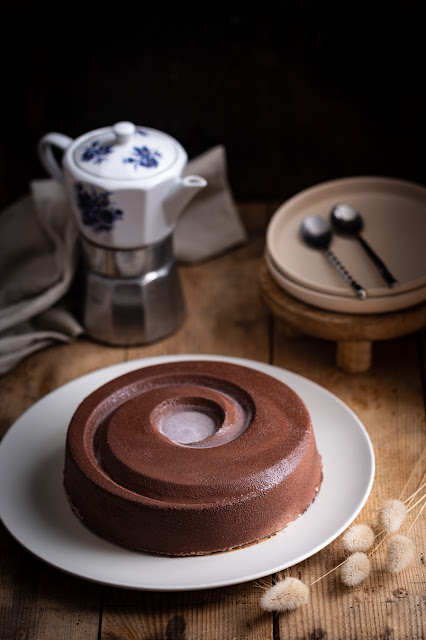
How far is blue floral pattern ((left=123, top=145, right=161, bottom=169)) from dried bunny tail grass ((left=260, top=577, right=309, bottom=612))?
0.63m

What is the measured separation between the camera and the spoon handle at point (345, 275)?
1.22 metres

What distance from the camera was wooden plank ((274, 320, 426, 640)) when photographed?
0.93 metres

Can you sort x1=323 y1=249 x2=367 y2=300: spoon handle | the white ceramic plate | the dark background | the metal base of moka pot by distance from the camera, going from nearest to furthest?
the white ceramic plate, x1=323 y1=249 x2=367 y2=300: spoon handle, the metal base of moka pot, the dark background

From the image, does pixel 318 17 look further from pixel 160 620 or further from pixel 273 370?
pixel 160 620

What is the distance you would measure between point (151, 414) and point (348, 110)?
0.89 metres

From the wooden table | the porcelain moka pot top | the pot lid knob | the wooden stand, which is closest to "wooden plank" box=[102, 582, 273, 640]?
the wooden table

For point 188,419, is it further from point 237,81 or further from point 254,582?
point 237,81

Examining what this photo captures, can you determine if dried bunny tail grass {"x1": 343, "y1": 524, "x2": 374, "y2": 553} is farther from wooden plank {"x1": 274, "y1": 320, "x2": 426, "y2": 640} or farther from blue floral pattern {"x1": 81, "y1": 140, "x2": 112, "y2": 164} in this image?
blue floral pattern {"x1": 81, "y1": 140, "x2": 112, "y2": 164}

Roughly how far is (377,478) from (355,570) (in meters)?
0.19

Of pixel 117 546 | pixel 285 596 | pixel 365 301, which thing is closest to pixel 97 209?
pixel 365 301

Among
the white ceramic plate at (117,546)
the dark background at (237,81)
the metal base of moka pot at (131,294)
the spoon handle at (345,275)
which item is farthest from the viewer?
the dark background at (237,81)

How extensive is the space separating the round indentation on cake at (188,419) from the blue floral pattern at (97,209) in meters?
0.34

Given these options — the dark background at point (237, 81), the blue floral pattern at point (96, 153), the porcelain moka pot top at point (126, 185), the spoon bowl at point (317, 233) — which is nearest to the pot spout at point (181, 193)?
the porcelain moka pot top at point (126, 185)

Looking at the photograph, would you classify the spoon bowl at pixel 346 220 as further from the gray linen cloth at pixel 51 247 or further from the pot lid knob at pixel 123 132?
the pot lid knob at pixel 123 132
